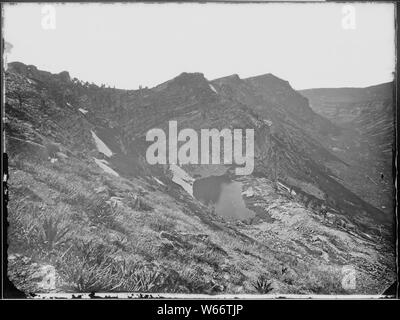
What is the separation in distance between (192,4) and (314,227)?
3.09m

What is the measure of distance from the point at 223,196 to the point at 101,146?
5.34 ft

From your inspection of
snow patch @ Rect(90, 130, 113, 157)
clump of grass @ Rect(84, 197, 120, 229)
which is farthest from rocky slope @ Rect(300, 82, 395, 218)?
clump of grass @ Rect(84, 197, 120, 229)

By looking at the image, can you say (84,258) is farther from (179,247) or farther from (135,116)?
(135,116)

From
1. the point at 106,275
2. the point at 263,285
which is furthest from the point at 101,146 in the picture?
the point at 263,285

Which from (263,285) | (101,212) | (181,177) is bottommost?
(263,285)

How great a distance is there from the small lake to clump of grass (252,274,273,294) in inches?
29.6

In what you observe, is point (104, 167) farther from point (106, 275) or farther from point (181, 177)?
point (106, 275)

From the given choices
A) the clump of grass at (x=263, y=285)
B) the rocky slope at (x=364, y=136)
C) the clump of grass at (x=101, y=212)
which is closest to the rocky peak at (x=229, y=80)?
the rocky slope at (x=364, y=136)

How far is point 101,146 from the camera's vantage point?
557 centimetres

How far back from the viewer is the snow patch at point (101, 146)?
5547mm

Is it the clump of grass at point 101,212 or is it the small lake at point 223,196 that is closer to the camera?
the clump of grass at point 101,212

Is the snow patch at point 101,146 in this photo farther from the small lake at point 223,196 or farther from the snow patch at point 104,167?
the small lake at point 223,196

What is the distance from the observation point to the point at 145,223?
543 centimetres

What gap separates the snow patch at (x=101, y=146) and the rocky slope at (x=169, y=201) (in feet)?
0.06
